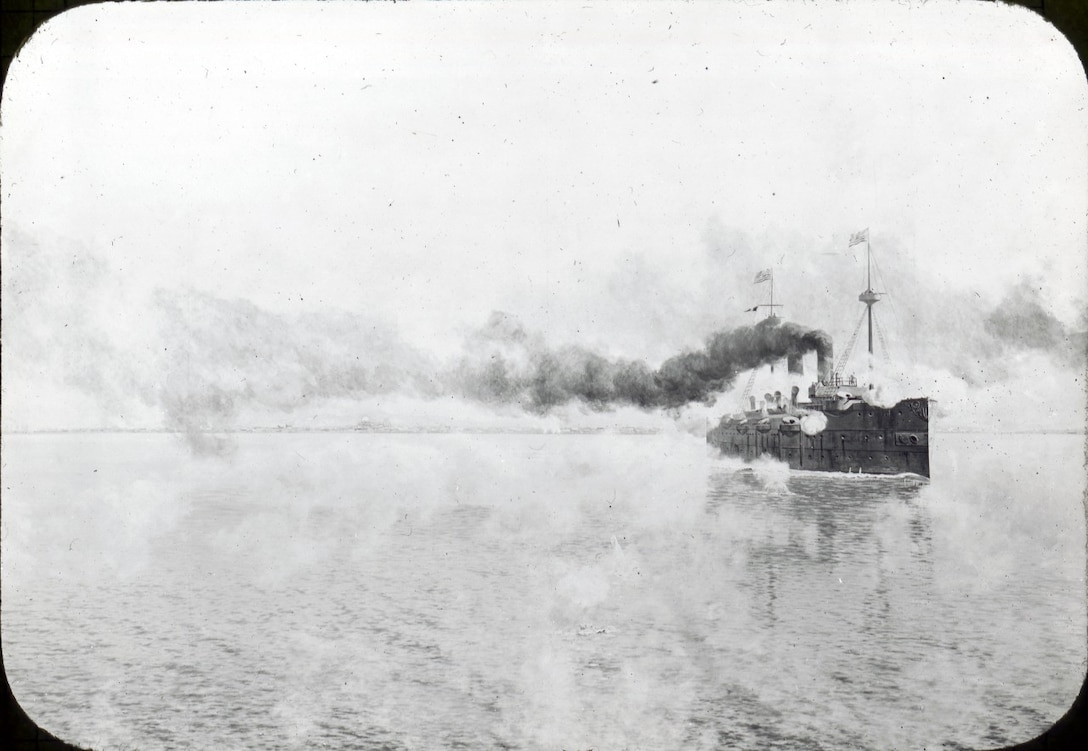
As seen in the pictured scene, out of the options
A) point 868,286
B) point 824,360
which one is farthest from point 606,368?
point 868,286

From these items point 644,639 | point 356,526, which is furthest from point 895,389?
point 356,526

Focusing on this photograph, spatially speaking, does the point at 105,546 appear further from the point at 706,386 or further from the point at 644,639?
the point at 706,386

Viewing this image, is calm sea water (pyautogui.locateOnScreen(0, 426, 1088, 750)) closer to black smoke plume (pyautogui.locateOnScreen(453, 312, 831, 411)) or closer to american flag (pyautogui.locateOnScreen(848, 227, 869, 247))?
black smoke plume (pyautogui.locateOnScreen(453, 312, 831, 411))

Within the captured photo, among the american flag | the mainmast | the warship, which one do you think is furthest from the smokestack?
the american flag

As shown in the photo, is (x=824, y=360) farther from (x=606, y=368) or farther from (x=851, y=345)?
(x=606, y=368)

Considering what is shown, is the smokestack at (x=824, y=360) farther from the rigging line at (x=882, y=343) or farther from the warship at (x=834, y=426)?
the rigging line at (x=882, y=343)

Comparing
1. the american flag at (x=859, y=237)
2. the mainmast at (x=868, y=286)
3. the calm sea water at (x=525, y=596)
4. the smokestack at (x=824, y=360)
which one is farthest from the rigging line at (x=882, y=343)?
the calm sea water at (x=525, y=596)

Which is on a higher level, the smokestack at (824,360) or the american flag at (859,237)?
the american flag at (859,237)
